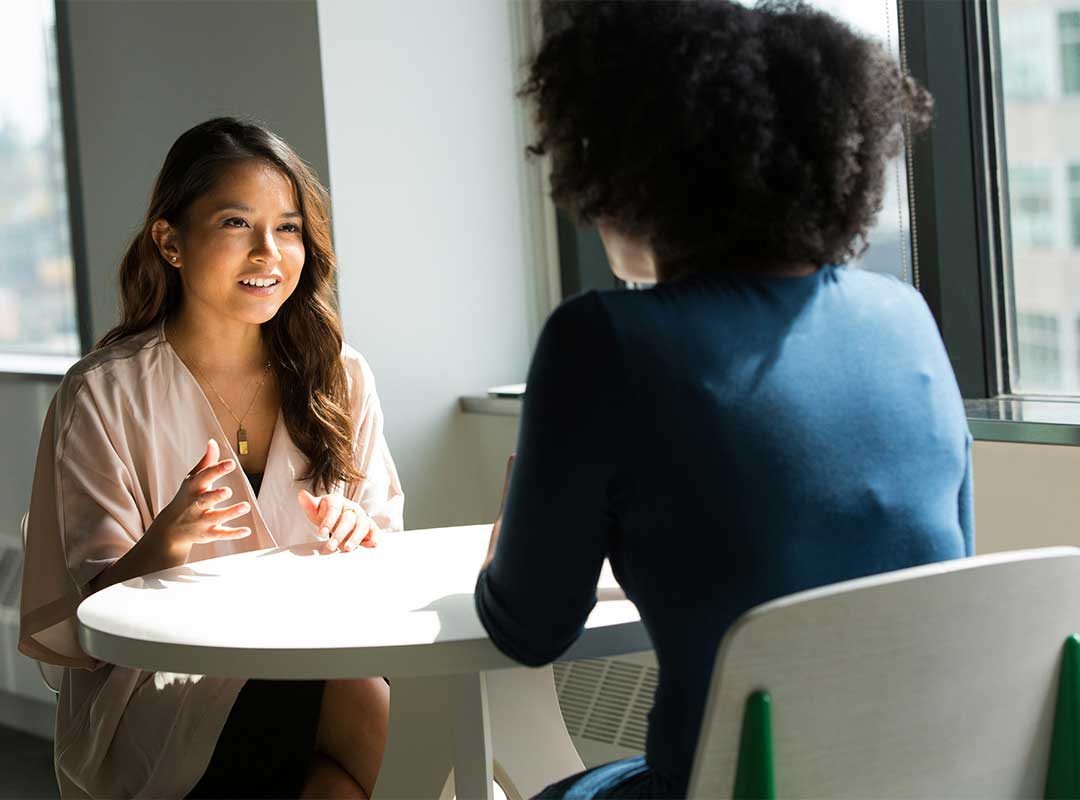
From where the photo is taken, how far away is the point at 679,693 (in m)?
1.10

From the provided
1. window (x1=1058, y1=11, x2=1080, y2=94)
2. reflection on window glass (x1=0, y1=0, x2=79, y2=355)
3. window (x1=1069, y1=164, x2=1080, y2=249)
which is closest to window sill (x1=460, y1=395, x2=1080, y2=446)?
window (x1=1069, y1=164, x2=1080, y2=249)

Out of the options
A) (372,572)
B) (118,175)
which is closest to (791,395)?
(372,572)

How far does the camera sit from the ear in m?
2.22

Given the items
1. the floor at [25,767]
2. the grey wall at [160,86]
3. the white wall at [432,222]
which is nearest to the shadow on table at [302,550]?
the white wall at [432,222]

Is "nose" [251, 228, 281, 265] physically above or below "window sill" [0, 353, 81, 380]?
above

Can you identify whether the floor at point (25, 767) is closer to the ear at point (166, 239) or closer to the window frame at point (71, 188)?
the window frame at point (71, 188)

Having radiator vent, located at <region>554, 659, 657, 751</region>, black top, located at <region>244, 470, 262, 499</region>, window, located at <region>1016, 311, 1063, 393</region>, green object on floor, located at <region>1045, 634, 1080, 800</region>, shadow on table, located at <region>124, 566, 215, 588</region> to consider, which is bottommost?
radiator vent, located at <region>554, 659, 657, 751</region>

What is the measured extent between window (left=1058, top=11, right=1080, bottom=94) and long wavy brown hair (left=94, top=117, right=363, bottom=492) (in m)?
1.34

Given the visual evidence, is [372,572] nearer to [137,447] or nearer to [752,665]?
[137,447]

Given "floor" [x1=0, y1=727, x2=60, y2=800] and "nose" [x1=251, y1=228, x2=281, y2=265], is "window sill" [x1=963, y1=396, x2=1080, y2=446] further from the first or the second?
"floor" [x1=0, y1=727, x2=60, y2=800]

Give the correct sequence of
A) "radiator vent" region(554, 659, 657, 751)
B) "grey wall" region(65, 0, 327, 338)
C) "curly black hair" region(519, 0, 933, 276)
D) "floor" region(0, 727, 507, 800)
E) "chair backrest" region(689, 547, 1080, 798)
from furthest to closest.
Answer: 1. "floor" region(0, 727, 507, 800)
2. "grey wall" region(65, 0, 327, 338)
3. "radiator vent" region(554, 659, 657, 751)
4. "curly black hair" region(519, 0, 933, 276)
5. "chair backrest" region(689, 547, 1080, 798)

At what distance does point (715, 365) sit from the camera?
Answer: 1.07 m

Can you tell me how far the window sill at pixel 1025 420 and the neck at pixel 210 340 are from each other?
4.08 ft

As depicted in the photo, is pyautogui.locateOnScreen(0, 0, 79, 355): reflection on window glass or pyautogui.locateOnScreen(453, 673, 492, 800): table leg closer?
pyautogui.locateOnScreen(453, 673, 492, 800): table leg
